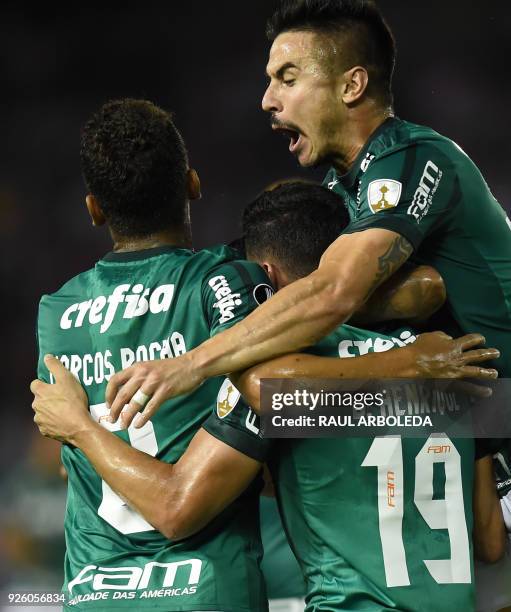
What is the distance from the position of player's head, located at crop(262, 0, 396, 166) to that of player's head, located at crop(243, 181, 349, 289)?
0.35m

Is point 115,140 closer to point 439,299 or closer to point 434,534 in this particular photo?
point 439,299

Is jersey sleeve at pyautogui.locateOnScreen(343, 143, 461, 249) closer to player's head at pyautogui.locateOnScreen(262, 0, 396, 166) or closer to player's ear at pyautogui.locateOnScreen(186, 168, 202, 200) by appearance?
player's head at pyautogui.locateOnScreen(262, 0, 396, 166)

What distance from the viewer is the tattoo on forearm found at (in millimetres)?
2418

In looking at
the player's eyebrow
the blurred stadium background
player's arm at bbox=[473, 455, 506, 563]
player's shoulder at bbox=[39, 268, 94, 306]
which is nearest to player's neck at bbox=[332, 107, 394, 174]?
the player's eyebrow

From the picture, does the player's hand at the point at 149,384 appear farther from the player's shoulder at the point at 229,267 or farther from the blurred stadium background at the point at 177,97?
the blurred stadium background at the point at 177,97

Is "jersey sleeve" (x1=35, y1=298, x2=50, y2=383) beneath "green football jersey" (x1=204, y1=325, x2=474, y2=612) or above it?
above

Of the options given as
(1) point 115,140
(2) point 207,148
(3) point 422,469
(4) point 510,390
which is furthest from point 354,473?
(2) point 207,148

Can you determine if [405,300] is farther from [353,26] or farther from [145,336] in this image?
[353,26]

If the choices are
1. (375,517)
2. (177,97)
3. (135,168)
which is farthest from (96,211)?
(177,97)

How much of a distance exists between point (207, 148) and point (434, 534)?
5948 millimetres

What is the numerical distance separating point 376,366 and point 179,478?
0.53m

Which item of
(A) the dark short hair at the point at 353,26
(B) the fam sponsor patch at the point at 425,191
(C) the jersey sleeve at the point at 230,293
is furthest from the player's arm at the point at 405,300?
(A) the dark short hair at the point at 353,26

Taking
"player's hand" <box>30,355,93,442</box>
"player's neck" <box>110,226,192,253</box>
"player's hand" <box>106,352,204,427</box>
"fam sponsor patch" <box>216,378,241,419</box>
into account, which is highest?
"player's neck" <box>110,226,192,253</box>

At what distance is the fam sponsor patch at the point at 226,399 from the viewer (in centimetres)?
227
